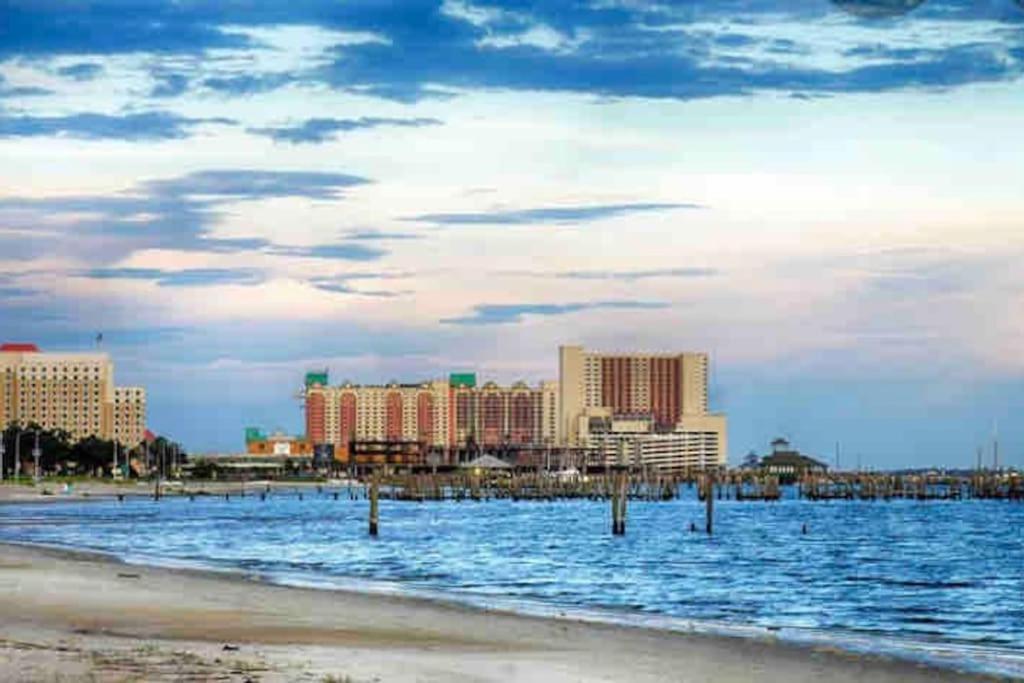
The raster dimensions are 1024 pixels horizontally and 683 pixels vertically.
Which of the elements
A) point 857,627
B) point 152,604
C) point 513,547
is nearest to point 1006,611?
point 857,627

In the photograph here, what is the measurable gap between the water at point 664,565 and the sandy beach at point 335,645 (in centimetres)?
319

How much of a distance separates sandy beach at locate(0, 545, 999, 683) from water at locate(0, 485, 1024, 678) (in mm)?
3190

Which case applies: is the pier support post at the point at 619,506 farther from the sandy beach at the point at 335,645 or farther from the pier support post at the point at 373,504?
the sandy beach at the point at 335,645

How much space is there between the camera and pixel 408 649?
27906 millimetres

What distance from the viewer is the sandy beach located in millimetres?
22844

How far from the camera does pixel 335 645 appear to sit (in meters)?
27.8

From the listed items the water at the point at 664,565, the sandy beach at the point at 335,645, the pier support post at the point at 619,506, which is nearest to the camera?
the sandy beach at the point at 335,645

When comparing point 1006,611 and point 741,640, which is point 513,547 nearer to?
point 1006,611

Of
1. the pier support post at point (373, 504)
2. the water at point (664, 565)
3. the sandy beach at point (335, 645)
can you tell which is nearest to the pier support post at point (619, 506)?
the water at point (664, 565)

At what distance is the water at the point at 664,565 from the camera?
41000 mm

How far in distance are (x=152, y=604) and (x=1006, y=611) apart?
23340 mm

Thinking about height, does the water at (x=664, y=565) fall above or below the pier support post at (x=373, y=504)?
below

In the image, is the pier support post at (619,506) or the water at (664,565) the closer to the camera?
the water at (664,565)

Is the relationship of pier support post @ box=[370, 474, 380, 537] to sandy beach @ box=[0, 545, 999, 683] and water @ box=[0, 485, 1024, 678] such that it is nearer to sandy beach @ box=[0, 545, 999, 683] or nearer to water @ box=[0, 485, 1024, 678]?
water @ box=[0, 485, 1024, 678]
